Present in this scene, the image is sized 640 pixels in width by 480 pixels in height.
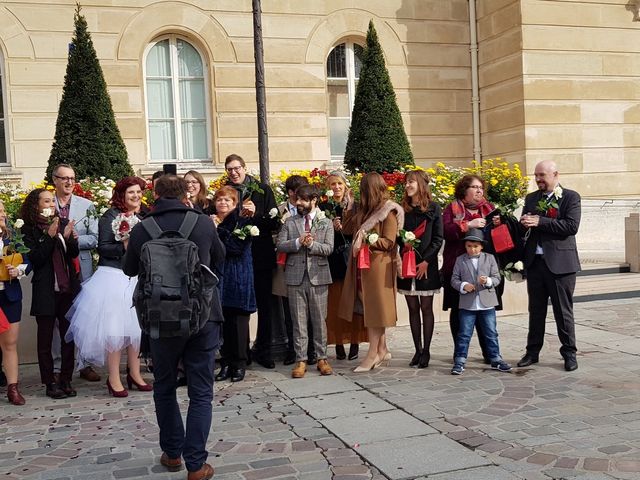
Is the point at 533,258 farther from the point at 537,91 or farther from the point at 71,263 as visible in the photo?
the point at 537,91

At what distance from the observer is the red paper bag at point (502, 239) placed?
745 cm

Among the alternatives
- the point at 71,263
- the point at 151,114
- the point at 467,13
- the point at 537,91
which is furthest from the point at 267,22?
the point at 71,263

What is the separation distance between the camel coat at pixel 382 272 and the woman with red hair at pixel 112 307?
2148 millimetres

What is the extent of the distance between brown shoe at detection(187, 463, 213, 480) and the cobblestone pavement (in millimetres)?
72

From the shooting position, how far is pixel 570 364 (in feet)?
23.7

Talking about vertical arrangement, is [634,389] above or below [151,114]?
below

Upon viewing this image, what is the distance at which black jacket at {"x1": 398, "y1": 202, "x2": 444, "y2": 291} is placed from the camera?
754 centimetres

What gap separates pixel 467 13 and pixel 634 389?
1290 cm

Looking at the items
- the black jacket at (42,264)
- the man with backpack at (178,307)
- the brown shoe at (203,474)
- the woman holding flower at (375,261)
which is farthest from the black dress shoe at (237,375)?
the brown shoe at (203,474)

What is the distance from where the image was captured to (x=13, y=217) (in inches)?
370

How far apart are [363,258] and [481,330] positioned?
140cm

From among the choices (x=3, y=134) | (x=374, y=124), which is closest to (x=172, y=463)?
(x=374, y=124)

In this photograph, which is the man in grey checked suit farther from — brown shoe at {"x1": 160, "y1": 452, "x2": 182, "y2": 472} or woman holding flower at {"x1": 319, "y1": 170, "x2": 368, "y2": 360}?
brown shoe at {"x1": 160, "y1": 452, "x2": 182, "y2": 472}

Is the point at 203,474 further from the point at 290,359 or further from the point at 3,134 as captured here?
the point at 3,134
